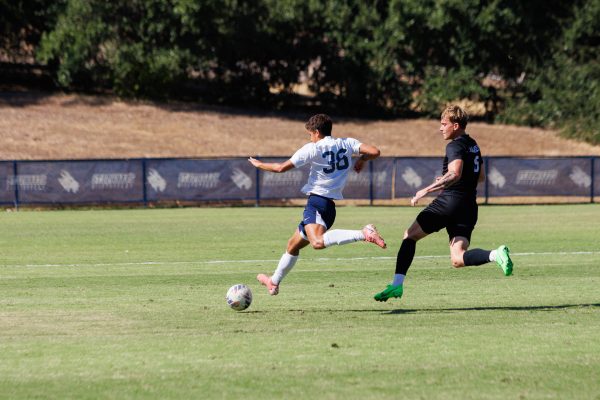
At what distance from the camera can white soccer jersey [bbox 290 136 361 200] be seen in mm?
10906

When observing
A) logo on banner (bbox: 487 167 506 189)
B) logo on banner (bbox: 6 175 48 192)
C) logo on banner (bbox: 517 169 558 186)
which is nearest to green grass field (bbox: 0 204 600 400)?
logo on banner (bbox: 6 175 48 192)

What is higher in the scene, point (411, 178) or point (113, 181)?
point (411, 178)

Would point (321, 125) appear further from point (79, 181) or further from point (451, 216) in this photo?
point (79, 181)

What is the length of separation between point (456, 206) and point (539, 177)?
970 inches

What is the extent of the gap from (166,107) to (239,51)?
487 centimetres

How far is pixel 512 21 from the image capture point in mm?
51500

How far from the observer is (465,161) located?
1055 cm

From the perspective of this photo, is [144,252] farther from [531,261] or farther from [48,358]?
[48,358]

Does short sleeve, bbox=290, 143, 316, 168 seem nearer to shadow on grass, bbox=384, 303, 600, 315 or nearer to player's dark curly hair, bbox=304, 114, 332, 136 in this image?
player's dark curly hair, bbox=304, 114, 332, 136

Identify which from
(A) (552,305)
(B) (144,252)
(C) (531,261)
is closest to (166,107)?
(B) (144,252)

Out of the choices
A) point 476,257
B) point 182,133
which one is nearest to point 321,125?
point 476,257

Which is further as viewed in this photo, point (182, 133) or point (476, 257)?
point (182, 133)

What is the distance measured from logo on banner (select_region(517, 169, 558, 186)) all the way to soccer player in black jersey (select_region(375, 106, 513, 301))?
24085 mm

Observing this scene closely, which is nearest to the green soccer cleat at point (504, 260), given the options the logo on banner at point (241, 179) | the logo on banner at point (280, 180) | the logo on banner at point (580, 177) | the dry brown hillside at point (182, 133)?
the logo on banner at point (280, 180)
